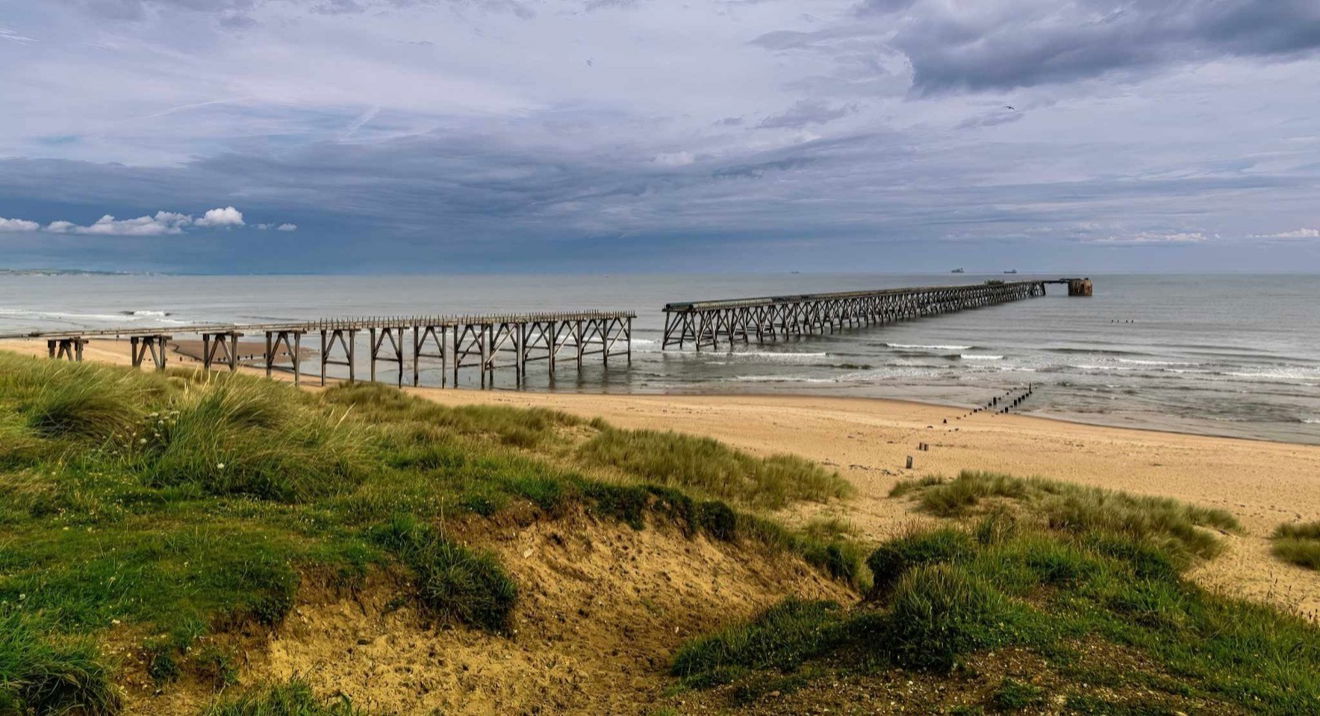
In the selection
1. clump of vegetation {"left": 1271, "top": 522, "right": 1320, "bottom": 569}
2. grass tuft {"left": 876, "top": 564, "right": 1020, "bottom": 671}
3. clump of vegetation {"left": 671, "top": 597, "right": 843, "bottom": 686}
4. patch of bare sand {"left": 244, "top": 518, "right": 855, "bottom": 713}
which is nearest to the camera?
grass tuft {"left": 876, "top": 564, "right": 1020, "bottom": 671}

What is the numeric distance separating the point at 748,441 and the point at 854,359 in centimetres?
2835

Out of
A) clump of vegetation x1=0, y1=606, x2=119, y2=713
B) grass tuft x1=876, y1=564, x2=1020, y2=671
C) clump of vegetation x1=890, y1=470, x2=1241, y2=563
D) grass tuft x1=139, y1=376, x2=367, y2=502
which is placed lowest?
clump of vegetation x1=890, y1=470, x2=1241, y2=563

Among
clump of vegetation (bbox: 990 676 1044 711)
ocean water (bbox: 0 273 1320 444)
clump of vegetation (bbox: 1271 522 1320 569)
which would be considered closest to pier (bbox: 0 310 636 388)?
ocean water (bbox: 0 273 1320 444)

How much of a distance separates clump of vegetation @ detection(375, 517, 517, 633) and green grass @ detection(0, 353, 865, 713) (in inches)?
0.5

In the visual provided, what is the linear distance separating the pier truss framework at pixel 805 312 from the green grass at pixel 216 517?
41.0m

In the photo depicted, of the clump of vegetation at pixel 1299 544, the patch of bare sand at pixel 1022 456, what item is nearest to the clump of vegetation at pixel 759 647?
the patch of bare sand at pixel 1022 456

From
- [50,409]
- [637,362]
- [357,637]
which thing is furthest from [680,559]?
[637,362]

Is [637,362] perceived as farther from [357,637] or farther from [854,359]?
[357,637]

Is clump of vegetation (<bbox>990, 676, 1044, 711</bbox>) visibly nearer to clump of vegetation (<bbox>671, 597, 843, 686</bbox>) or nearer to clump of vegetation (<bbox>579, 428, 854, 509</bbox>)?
clump of vegetation (<bbox>671, 597, 843, 686</bbox>)

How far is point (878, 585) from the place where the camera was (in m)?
6.50

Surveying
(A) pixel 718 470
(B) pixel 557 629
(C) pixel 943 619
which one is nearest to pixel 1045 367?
(A) pixel 718 470

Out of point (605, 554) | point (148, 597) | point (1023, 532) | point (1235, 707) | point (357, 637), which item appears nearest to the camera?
point (1235, 707)

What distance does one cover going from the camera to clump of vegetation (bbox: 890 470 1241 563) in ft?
31.4

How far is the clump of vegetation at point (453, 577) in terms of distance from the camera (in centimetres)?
564
